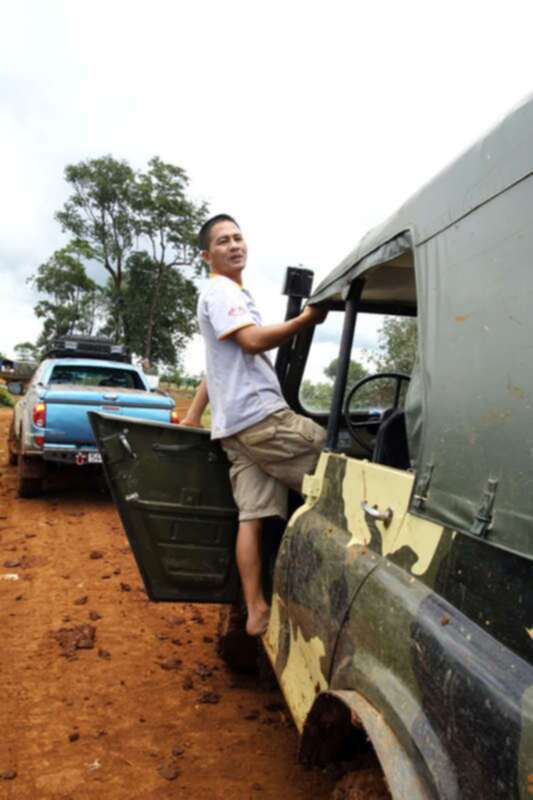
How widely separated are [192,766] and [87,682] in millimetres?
934

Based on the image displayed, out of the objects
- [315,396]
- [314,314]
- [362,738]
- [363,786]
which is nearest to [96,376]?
[315,396]

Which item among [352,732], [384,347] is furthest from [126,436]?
[352,732]

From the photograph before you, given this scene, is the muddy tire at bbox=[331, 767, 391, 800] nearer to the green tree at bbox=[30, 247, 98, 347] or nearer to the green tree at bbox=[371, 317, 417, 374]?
the green tree at bbox=[371, 317, 417, 374]

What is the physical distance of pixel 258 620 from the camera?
2.71 metres

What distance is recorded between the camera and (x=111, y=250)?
1244 inches

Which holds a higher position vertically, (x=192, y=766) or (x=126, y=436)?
(x=126, y=436)

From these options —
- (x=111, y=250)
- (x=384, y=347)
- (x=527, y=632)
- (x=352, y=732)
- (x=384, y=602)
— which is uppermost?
(x=111, y=250)

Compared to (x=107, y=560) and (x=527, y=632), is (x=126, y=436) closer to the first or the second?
(x=527, y=632)

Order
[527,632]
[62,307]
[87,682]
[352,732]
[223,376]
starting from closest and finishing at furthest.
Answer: [527,632] < [352,732] < [223,376] < [87,682] < [62,307]

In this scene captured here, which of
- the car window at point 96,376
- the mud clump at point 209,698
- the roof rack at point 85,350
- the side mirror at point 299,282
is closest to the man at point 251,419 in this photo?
the side mirror at point 299,282

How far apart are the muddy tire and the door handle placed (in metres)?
0.65

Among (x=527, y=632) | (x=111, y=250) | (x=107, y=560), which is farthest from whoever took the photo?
(x=111, y=250)

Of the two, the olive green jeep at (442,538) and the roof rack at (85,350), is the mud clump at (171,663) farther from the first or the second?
the roof rack at (85,350)

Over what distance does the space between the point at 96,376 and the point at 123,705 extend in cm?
624
